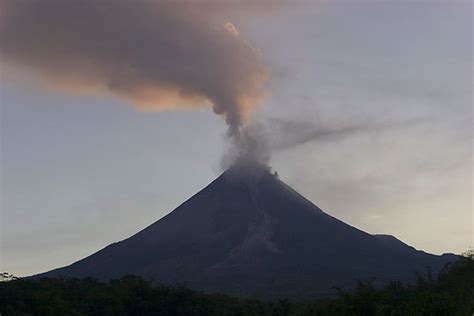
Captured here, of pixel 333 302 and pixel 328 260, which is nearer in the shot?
pixel 333 302

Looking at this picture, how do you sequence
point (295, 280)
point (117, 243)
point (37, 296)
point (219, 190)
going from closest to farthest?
point (37, 296) < point (295, 280) < point (117, 243) < point (219, 190)

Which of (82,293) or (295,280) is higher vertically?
(295,280)

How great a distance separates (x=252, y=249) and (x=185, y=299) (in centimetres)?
9135

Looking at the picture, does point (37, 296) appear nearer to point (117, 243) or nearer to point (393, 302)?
point (393, 302)

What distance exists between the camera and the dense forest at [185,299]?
1415 inches

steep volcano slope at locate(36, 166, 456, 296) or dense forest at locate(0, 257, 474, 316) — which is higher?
steep volcano slope at locate(36, 166, 456, 296)

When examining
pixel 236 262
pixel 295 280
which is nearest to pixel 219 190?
pixel 236 262

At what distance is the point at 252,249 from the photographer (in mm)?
152125

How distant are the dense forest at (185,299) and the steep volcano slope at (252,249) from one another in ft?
152

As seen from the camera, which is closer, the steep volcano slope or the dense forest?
the dense forest

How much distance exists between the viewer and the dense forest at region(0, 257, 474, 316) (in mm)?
35938

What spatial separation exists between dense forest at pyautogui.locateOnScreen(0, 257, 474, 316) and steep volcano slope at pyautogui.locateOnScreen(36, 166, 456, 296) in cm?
4642

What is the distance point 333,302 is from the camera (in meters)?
37.4

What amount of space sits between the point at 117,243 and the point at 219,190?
28134 millimetres
